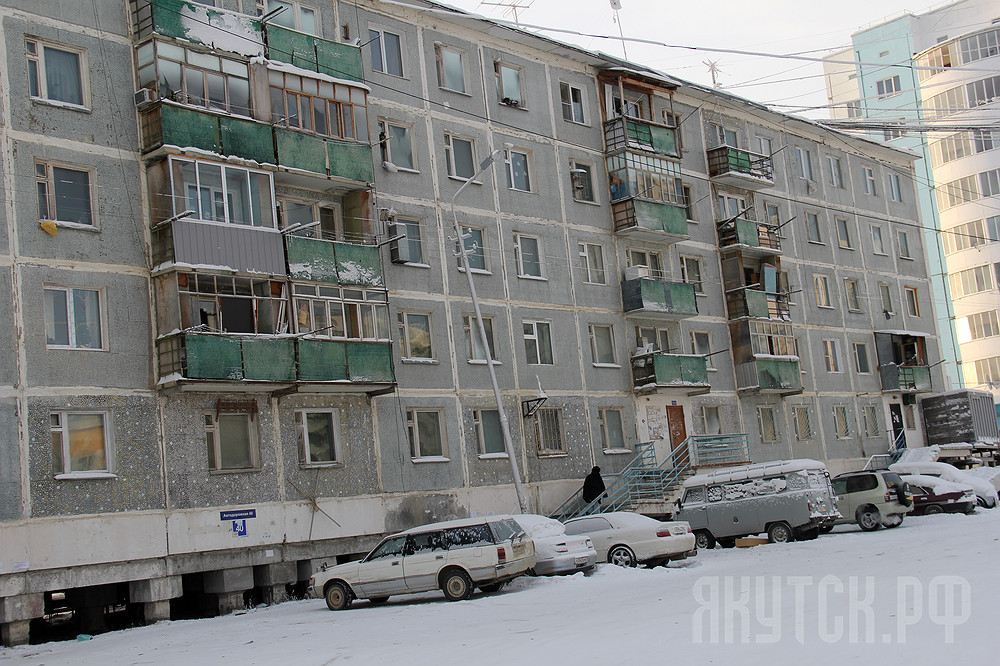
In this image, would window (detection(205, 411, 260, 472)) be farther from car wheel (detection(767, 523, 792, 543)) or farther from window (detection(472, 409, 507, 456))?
car wheel (detection(767, 523, 792, 543))

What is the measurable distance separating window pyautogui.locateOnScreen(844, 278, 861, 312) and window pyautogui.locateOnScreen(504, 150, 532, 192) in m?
19.2

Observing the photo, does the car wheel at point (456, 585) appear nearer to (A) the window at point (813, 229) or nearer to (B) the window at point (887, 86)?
(A) the window at point (813, 229)

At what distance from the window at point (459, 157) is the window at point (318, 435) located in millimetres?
8841

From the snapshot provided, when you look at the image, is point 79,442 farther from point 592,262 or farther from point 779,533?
point 592,262

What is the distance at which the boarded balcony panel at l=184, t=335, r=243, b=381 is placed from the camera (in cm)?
2359

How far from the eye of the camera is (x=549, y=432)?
3269cm

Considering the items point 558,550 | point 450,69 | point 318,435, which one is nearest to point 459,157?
point 450,69

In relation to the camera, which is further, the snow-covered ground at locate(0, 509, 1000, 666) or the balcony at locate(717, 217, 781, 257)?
the balcony at locate(717, 217, 781, 257)

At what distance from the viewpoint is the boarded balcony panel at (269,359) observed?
24.7m

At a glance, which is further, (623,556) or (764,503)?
(764,503)

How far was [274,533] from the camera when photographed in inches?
998

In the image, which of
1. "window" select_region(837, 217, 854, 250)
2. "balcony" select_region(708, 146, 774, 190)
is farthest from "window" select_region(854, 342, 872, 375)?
"balcony" select_region(708, 146, 774, 190)

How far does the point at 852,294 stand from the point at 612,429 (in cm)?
1817

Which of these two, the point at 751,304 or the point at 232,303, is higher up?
the point at 751,304
